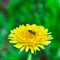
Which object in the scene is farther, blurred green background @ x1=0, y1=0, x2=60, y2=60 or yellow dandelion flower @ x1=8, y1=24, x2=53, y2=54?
blurred green background @ x1=0, y1=0, x2=60, y2=60

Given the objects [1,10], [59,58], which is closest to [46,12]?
[59,58]

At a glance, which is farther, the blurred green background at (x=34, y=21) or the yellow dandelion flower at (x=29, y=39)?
the blurred green background at (x=34, y=21)

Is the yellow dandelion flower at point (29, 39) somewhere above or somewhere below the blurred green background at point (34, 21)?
below

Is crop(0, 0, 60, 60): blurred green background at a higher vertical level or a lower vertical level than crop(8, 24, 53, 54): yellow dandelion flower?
higher

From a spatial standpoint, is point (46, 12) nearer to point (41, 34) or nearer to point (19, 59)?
point (19, 59)
